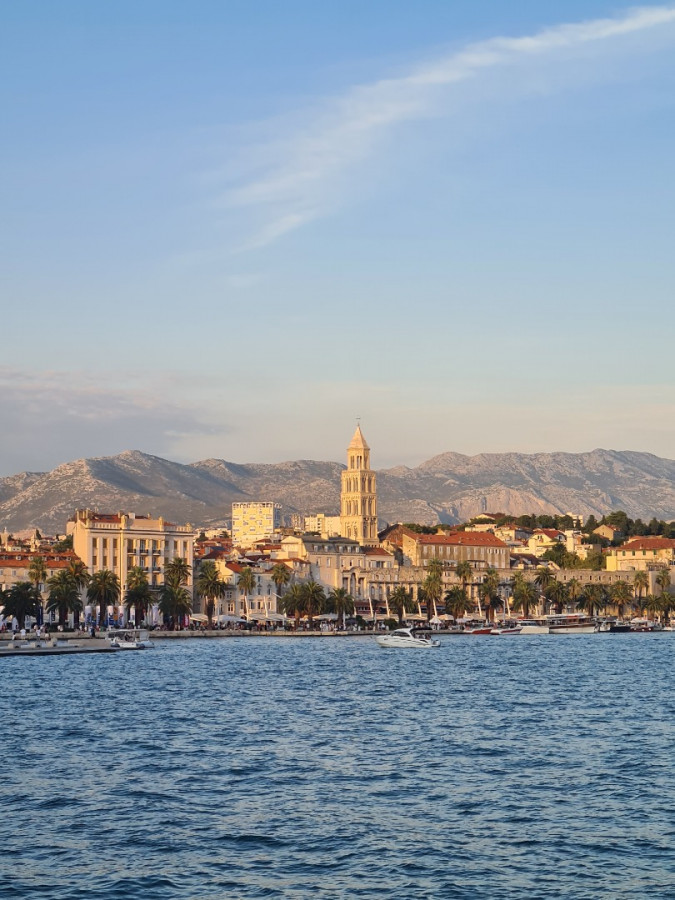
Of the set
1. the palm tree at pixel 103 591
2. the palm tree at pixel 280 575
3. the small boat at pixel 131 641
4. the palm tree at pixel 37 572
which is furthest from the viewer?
the palm tree at pixel 280 575

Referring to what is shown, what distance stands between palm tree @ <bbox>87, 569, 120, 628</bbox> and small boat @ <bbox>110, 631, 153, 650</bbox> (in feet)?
50.1

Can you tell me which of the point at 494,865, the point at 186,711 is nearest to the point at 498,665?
the point at 186,711

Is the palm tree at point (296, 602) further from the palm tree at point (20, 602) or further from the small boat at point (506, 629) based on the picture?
the palm tree at point (20, 602)

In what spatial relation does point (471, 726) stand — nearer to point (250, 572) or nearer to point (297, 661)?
point (297, 661)

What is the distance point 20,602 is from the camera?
14962 cm

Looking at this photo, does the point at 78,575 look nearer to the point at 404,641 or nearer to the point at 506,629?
the point at 404,641

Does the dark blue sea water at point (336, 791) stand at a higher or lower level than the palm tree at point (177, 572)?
lower

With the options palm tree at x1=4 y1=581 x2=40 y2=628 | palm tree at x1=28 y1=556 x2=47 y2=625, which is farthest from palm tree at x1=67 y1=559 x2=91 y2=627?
palm tree at x1=4 y1=581 x2=40 y2=628

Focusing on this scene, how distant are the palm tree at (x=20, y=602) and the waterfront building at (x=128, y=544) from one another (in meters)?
24.2

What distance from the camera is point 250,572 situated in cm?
19175

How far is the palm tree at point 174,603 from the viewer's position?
553ft

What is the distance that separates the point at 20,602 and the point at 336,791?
114 m

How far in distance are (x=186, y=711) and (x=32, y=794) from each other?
24.5m

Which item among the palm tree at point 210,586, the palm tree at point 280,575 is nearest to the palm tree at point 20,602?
the palm tree at point 210,586
